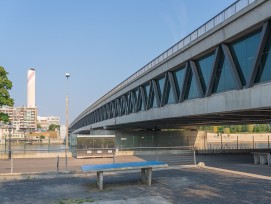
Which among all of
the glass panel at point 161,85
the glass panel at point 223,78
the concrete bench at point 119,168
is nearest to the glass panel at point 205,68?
the glass panel at point 223,78

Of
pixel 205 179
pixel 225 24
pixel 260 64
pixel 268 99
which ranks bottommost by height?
pixel 205 179

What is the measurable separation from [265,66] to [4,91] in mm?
24480

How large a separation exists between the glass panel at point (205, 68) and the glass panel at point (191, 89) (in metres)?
1.05

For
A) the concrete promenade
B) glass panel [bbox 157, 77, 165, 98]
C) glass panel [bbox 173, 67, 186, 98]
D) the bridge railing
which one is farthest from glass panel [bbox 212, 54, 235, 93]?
glass panel [bbox 157, 77, 165, 98]

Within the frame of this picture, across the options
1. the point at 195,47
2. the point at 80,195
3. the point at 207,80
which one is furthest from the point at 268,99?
the point at 80,195

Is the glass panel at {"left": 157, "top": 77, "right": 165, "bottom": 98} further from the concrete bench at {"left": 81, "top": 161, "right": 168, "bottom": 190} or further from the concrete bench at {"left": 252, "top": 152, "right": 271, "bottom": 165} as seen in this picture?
the concrete bench at {"left": 81, "top": 161, "right": 168, "bottom": 190}

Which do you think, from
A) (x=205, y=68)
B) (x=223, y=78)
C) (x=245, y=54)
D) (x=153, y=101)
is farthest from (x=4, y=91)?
(x=245, y=54)

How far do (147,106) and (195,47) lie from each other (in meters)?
13.8

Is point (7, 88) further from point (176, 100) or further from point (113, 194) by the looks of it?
point (113, 194)

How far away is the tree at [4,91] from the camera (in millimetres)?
32438

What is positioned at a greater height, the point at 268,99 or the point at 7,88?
the point at 7,88

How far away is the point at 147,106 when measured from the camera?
36875 mm

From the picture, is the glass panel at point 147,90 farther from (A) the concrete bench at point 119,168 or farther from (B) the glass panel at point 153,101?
(A) the concrete bench at point 119,168

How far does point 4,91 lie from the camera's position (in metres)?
32.6
